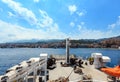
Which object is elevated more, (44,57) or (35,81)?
(44,57)

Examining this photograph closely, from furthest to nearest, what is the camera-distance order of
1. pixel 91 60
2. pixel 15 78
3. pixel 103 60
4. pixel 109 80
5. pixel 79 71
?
pixel 91 60 < pixel 103 60 < pixel 79 71 < pixel 109 80 < pixel 15 78

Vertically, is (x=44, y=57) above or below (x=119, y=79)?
above

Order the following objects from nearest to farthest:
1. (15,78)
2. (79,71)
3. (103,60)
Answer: (15,78)
(79,71)
(103,60)

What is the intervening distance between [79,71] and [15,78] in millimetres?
9032

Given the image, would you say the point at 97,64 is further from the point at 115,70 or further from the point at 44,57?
the point at 115,70

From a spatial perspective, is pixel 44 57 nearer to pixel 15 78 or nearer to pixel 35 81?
pixel 35 81

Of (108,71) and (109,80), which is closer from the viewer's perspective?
(108,71)

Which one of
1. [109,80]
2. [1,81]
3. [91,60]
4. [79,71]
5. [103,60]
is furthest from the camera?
[91,60]

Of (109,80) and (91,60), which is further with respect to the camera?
(91,60)

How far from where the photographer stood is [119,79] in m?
15.6

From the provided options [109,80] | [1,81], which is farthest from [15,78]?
[109,80]

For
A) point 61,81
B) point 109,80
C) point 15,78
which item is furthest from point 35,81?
point 109,80

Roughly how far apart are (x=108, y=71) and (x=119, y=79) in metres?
2.63

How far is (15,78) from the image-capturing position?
1002 centimetres
